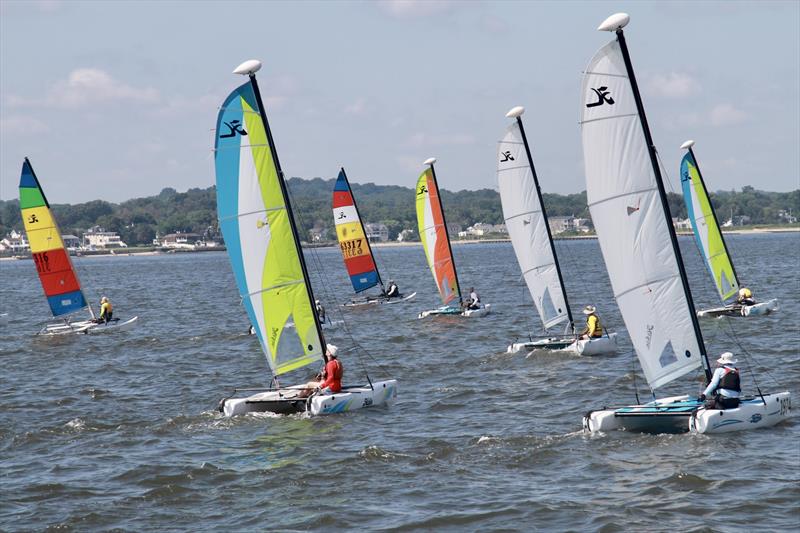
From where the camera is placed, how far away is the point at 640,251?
19234 millimetres

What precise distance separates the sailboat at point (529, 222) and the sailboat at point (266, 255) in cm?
1054

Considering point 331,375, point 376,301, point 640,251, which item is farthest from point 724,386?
point 376,301

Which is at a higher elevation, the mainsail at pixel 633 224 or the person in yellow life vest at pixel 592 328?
the mainsail at pixel 633 224

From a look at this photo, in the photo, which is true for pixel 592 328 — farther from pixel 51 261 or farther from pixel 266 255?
pixel 51 261

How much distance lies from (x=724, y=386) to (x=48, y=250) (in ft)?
106

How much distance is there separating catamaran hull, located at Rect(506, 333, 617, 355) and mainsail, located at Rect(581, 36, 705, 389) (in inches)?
407

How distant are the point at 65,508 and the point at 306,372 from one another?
1355 cm

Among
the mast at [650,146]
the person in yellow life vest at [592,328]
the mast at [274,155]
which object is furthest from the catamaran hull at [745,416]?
the person in yellow life vest at [592,328]

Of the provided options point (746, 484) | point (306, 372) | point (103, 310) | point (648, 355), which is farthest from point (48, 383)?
point (746, 484)

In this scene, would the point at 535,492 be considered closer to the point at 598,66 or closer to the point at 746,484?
the point at 746,484

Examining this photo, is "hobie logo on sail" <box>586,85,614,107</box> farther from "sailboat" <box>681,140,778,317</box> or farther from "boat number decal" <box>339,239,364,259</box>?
"boat number decal" <box>339,239,364,259</box>

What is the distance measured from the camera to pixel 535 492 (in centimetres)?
1659

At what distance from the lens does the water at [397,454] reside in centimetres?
1577

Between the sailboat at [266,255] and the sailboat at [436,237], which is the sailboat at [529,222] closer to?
the sailboat at [266,255]
